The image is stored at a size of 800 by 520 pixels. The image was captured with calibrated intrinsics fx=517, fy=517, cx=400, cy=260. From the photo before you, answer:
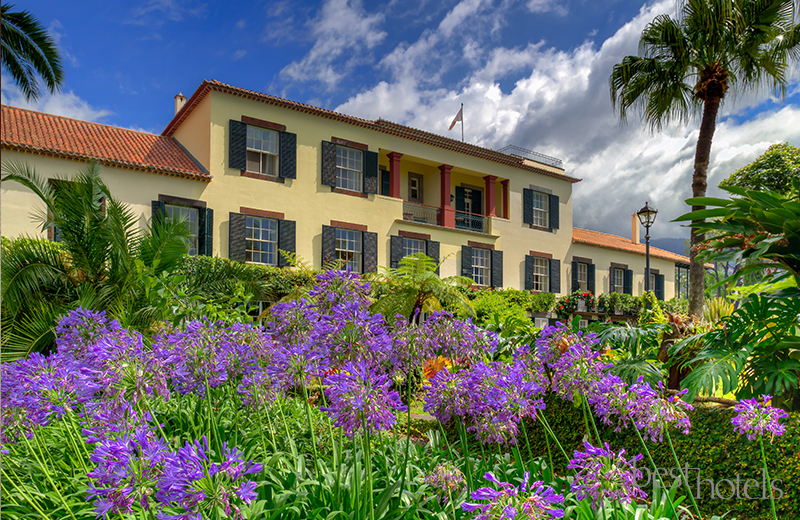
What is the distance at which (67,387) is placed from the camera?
2.46 metres

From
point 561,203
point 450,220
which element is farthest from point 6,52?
point 561,203

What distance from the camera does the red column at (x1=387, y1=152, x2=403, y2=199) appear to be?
20.3m

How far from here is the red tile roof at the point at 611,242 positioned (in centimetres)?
2707

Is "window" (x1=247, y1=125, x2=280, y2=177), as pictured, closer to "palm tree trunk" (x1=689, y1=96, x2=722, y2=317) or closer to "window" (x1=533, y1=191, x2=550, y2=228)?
"palm tree trunk" (x1=689, y1=96, x2=722, y2=317)

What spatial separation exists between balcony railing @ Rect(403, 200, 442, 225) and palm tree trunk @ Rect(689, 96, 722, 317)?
34.8ft

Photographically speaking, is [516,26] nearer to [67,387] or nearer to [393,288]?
[67,387]

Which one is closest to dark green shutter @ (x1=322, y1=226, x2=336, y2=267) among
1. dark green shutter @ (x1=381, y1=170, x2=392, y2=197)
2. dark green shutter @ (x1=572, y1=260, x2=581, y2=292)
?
dark green shutter @ (x1=381, y1=170, x2=392, y2=197)

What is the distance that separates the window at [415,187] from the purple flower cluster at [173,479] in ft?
70.5

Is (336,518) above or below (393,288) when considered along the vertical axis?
below

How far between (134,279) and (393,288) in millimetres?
5594

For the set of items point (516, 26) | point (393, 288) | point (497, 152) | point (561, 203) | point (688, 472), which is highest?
point (497, 152)

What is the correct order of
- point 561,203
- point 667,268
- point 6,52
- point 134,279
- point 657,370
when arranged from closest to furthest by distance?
point 657,370, point 134,279, point 6,52, point 561,203, point 667,268

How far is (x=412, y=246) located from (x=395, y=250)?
3.37 ft

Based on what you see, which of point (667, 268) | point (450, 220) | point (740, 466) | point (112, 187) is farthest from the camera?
point (667, 268)
